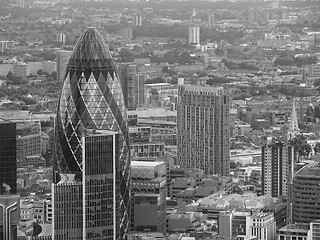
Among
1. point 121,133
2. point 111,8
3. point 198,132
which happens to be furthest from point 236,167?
point 111,8

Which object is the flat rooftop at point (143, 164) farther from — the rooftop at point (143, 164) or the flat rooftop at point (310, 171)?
the flat rooftop at point (310, 171)

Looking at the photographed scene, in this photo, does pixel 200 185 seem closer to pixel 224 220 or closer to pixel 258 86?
pixel 224 220

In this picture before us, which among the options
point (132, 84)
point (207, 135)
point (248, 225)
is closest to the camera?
point (248, 225)

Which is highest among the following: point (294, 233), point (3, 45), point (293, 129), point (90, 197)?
point (3, 45)

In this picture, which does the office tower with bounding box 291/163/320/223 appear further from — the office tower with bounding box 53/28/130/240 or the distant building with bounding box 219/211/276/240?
the office tower with bounding box 53/28/130/240

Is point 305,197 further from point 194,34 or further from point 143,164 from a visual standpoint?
point 194,34

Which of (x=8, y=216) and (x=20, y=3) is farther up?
(x=20, y=3)

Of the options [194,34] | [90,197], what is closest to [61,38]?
[194,34]

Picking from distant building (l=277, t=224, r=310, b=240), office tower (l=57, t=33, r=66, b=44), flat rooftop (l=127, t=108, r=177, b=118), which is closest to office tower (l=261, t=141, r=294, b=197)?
distant building (l=277, t=224, r=310, b=240)
